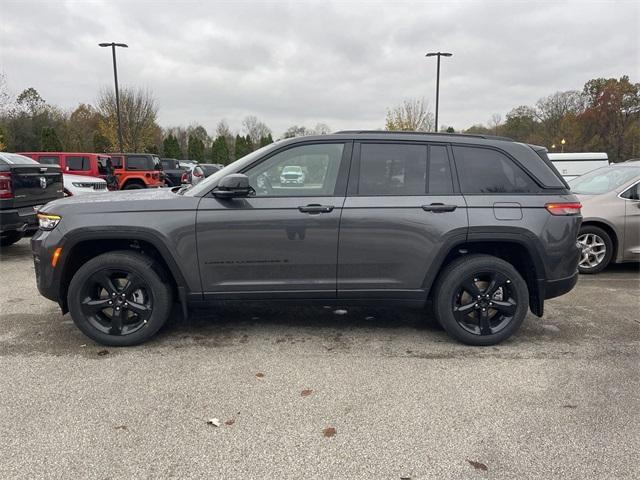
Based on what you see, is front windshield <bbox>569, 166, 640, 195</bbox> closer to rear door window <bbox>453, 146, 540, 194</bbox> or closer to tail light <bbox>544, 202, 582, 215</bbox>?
tail light <bbox>544, 202, 582, 215</bbox>

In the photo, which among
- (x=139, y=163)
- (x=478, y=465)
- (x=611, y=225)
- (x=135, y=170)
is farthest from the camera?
(x=139, y=163)

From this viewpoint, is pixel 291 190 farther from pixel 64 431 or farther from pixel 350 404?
pixel 64 431

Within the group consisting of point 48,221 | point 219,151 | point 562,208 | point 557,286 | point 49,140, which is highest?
point 219,151

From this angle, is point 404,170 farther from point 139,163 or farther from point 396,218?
point 139,163

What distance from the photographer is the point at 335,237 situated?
387cm

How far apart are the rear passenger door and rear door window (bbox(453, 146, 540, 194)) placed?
114mm

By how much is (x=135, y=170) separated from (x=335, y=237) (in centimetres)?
1603

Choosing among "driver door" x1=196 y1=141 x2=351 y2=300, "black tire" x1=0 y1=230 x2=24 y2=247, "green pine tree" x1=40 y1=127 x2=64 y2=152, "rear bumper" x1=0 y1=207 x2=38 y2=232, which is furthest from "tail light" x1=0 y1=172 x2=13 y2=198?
"green pine tree" x1=40 y1=127 x2=64 y2=152

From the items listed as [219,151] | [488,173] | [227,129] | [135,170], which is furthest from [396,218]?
[227,129]

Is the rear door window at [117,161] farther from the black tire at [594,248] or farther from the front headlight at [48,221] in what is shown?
the black tire at [594,248]

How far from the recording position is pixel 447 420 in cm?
294

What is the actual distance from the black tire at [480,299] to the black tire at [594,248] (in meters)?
3.32

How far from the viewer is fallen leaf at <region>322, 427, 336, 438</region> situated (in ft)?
9.07

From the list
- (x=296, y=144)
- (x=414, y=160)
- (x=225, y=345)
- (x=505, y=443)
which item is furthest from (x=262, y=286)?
(x=505, y=443)
